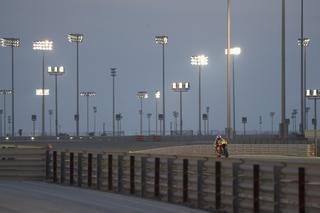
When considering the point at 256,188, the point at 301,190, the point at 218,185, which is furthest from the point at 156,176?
the point at 301,190

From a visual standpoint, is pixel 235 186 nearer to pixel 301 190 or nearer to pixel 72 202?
pixel 301 190

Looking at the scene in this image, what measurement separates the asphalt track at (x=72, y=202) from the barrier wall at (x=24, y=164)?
3182mm

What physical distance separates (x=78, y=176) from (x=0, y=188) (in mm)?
2393

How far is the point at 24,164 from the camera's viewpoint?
88.5ft

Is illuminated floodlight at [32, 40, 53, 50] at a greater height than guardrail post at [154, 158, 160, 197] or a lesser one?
greater

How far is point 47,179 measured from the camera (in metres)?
26.4

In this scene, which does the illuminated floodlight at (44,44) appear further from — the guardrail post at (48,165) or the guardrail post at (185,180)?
the guardrail post at (185,180)

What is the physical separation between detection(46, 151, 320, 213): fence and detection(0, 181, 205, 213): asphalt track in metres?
0.46

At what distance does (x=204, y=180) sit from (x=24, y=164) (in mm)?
10898

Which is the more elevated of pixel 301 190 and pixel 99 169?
pixel 301 190

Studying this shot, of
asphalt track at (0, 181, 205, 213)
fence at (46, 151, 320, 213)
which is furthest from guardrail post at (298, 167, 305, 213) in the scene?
asphalt track at (0, 181, 205, 213)

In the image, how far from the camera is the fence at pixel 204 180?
14219mm

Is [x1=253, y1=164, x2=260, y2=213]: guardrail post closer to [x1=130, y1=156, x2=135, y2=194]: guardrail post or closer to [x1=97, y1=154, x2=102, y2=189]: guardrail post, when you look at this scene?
[x1=130, y1=156, x2=135, y2=194]: guardrail post

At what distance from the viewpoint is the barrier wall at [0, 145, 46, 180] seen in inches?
1052
